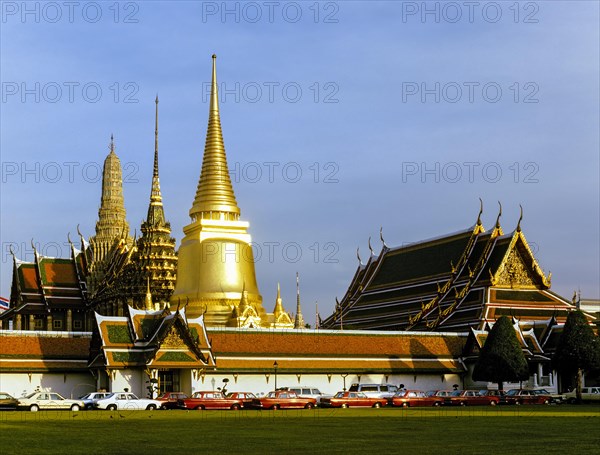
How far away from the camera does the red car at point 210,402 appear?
47156mm

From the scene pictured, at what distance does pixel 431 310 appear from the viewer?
7206cm

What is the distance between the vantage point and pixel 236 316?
79.1 metres

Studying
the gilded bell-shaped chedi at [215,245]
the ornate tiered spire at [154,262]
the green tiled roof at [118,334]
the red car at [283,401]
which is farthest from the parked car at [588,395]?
the ornate tiered spire at [154,262]

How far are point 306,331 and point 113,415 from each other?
22.0 metres

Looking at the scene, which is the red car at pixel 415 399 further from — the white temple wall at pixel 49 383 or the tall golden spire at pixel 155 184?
the tall golden spire at pixel 155 184

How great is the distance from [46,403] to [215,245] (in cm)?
3992

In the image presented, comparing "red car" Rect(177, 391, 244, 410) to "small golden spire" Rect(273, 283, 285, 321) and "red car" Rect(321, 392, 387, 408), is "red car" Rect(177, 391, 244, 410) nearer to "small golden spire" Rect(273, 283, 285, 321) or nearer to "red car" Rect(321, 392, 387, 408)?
"red car" Rect(321, 392, 387, 408)

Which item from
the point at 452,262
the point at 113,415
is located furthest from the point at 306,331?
the point at 113,415

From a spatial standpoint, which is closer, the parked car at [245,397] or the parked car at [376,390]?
the parked car at [245,397]

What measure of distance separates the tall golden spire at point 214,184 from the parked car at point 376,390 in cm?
3126

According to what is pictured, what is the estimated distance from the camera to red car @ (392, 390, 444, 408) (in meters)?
51.1

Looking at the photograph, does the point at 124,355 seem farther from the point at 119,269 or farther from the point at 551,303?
the point at 119,269

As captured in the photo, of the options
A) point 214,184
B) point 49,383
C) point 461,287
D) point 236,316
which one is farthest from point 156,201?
point 49,383

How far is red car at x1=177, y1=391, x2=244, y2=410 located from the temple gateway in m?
5.17
